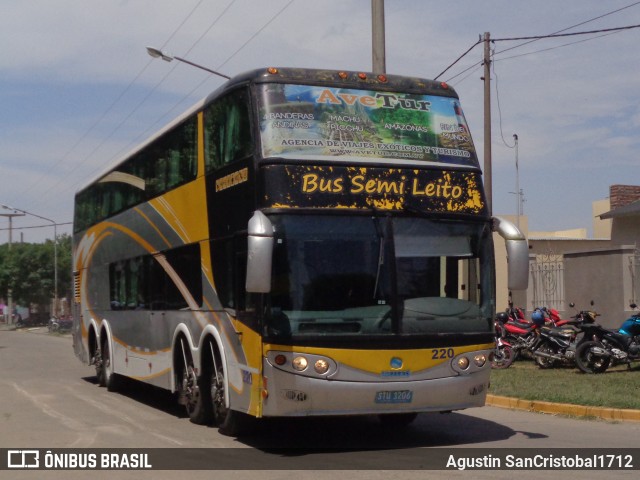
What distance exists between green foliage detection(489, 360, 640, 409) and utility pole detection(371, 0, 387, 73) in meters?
6.21

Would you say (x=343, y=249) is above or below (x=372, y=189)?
below

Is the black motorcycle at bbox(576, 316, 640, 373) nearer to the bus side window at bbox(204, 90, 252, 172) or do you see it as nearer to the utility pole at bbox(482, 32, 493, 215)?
the utility pole at bbox(482, 32, 493, 215)

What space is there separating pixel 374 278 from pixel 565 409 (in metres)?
5.09

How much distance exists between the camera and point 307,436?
1184 centimetres

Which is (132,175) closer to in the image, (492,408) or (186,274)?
(186,274)

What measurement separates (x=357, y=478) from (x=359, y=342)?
62.6 inches

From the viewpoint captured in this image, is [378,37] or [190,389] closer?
[190,389]

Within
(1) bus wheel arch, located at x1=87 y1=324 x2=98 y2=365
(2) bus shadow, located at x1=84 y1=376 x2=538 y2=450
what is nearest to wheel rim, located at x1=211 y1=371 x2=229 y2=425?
(2) bus shadow, located at x1=84 y1=376 x2=538 y2=450

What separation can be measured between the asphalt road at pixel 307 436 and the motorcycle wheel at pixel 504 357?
5.03 metres

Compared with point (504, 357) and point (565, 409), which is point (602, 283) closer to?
point (504, 357)

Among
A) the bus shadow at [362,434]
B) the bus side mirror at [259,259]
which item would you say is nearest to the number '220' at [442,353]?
the bus shadow at [362,434]

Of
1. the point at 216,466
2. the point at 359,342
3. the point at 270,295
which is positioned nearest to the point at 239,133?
the point at 270,295

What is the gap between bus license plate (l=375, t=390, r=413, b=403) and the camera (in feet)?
32.7

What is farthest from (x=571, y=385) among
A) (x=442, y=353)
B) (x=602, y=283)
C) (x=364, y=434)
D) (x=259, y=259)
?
(x=259, y=259)
